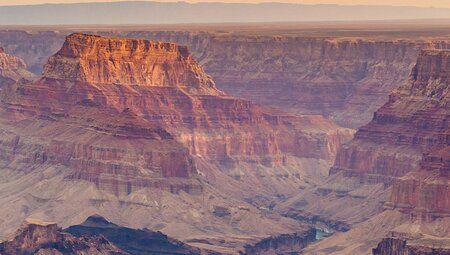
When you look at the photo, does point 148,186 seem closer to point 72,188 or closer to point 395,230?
point 72,188

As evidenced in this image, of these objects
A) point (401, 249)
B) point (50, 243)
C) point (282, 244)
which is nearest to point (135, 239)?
point (282, 244)

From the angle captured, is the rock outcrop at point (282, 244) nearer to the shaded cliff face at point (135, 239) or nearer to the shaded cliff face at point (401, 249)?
the shaded cliff face at point (135, 239)

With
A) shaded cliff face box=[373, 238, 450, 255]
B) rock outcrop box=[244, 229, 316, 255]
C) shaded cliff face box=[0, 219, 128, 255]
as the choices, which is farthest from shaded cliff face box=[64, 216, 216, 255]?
shaded cliff face box=[373, 238, 450, 255]

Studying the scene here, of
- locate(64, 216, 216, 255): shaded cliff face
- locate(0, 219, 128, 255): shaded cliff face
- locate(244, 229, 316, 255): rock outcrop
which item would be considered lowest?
locate(244, 229, 316, 255): rock outcrop

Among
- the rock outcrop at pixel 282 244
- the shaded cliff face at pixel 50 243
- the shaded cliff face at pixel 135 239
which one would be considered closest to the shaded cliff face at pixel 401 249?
the shaded cliff face at pixel 135 239

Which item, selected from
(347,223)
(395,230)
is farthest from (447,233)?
(347,223)

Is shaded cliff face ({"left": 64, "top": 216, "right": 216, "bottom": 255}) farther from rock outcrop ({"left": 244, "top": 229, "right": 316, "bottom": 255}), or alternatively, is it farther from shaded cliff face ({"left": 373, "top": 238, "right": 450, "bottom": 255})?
shaded cliff face ({"left": 373, "top": 238, "right": 450, "bottom": 255})

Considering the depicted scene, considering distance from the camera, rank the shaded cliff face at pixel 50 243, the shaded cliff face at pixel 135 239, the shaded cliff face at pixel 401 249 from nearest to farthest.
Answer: the shaded cliff face at pixel 401 249 → the shaded cliff face at pixel 50 243 → the shaded cliff face at pixel 135 239

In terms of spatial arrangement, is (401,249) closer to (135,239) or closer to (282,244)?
(135,239)
